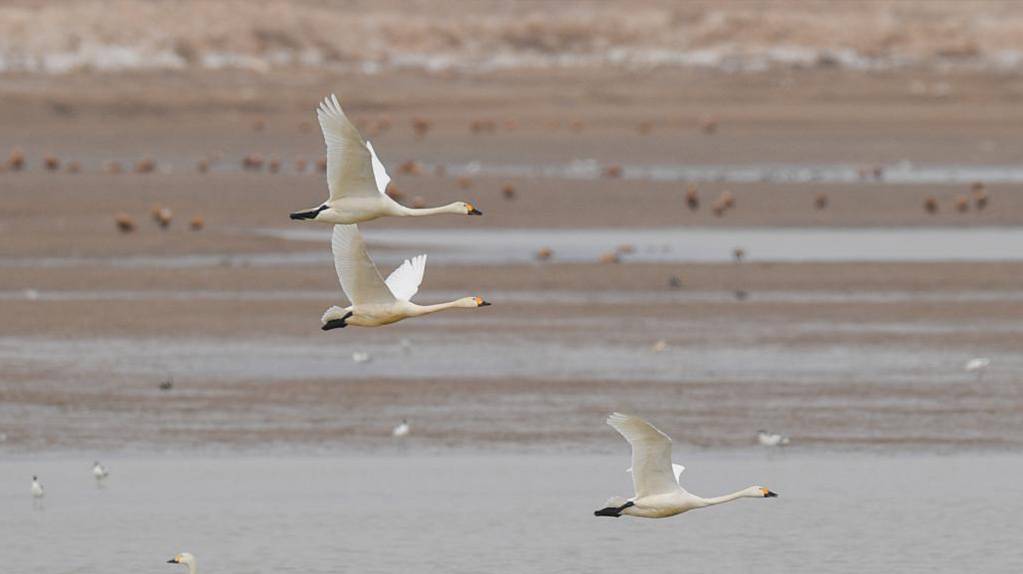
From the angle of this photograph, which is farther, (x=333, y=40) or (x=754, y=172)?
(x=333, y=40)

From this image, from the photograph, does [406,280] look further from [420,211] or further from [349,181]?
[349,181]

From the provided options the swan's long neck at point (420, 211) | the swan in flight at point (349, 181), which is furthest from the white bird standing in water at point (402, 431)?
the swan in flight at point (349, 181)

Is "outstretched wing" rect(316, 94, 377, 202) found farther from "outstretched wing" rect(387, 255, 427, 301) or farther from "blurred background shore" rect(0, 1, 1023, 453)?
"blurred background shore" rect(0, 1, 1023, 453)

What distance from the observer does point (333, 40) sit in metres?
74.3

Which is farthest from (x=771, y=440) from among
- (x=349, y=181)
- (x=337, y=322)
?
(x=349, y=181)

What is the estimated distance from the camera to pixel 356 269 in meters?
12.8

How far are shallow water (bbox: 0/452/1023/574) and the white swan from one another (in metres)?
0.34

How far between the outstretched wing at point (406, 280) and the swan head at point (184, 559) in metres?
1.95

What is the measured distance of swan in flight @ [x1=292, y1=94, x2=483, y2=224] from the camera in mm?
12312

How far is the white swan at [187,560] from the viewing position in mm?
13586

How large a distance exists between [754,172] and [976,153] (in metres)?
6.01

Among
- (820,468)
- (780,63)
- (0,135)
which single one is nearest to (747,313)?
(820,468)

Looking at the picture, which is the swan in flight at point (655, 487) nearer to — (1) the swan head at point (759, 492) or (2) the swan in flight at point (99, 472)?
(1) the swan head at point (759, 492)

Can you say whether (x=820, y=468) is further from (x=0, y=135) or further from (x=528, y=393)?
(x=0, y=135)
